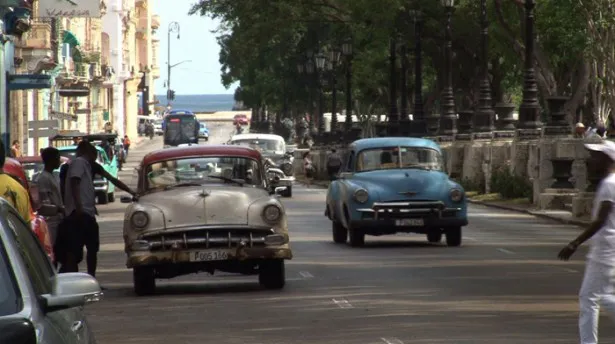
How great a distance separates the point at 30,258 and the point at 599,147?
19.1ft

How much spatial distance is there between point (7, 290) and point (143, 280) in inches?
534

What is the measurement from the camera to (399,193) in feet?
94.8

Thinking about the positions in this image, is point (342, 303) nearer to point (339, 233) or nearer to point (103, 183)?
point (339, 233)

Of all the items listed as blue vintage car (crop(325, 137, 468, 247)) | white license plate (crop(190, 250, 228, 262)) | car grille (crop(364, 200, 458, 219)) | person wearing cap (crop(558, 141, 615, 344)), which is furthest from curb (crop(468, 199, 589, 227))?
person wearing cap (crop(558, 141, 615, 344))

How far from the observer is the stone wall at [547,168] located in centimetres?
4108

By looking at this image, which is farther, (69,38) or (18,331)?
(69,38)

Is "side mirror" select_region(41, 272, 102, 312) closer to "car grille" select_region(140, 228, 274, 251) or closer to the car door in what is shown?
the car door

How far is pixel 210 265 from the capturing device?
20500 mm

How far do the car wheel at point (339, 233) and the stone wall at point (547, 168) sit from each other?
8.38 metres

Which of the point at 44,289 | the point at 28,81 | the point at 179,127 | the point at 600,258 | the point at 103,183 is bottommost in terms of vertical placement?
the point at 179,127

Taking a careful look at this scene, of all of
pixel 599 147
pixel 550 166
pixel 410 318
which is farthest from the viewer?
pixel 550 166

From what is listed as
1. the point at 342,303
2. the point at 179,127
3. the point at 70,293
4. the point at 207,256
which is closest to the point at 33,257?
the point at 70,293

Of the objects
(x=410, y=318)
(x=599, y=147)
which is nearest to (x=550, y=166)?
(x=410, y=318)

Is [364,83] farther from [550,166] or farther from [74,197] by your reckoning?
[74,197]
